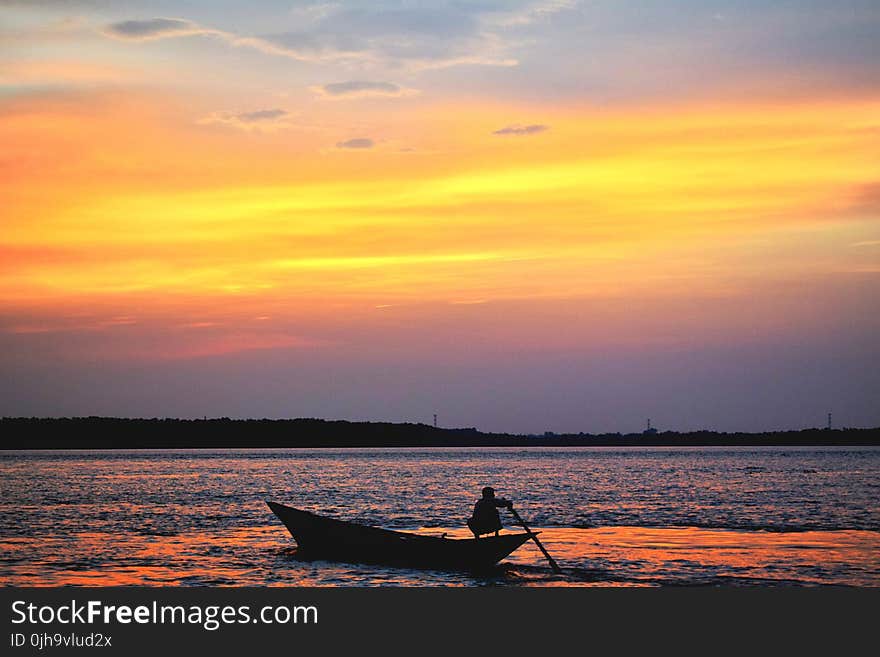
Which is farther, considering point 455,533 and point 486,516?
point 455,533

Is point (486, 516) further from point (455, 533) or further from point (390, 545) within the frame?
point (455, 533)

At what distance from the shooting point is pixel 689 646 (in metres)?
16.7

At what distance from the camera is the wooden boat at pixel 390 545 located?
29.3 meters

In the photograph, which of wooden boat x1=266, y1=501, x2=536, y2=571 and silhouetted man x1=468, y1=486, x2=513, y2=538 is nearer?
silhouetted man x1=468, y1=486, x2=513, y2=538

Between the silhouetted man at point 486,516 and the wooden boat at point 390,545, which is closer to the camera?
the silhouetted man at point 486,516

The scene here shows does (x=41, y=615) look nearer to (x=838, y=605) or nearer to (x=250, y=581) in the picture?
(x=250, y=581)

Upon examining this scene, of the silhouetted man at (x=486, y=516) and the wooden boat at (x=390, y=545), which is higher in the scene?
the silhouetted man at (x=486, y=516)

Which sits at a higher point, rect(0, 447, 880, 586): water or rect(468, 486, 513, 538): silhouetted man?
rect(468, 486, 513, 538): silhouetted man

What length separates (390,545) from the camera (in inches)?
1229

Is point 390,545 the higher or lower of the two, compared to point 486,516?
lower

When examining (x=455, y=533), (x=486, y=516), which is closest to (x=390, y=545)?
(x=486, y=516)

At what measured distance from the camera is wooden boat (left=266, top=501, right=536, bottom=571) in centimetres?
2928

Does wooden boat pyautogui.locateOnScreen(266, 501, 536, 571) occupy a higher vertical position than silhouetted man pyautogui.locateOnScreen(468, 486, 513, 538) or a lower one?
lower

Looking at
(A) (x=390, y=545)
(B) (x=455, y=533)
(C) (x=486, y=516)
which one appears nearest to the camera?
(C) (x=486, y=516)
